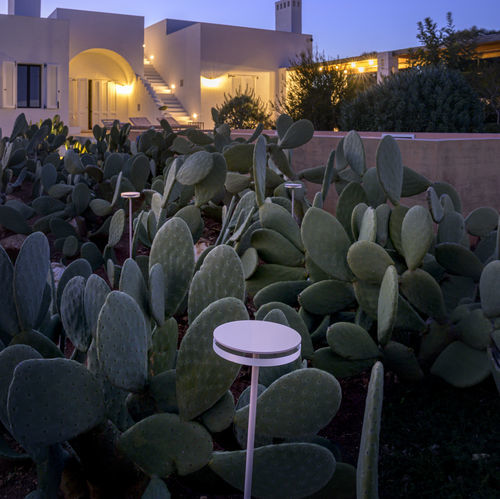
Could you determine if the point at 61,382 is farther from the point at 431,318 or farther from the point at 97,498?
the point at 431,318

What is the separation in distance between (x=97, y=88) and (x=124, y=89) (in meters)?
1.00

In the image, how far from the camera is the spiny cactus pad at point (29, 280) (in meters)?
1.55

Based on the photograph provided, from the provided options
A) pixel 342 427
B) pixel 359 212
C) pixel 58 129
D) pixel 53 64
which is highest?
pixel 53 64

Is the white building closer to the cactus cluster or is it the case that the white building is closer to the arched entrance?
the arched entrance

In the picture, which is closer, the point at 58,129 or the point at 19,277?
the point at 19,277

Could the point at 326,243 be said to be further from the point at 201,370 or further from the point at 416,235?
the point at 201,370

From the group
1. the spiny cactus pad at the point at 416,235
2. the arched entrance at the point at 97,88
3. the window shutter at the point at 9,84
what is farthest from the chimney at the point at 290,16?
the spiny cactus pad at the point at 416,235

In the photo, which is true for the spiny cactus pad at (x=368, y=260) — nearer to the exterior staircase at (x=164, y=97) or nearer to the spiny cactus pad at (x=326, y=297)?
the spiny cactus pad at (x=326, y=297)

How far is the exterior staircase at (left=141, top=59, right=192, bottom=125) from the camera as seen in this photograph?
2278 centimetres

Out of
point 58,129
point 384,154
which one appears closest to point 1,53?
point 58,129

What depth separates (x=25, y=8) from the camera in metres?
21.0

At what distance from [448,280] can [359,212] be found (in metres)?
0.48

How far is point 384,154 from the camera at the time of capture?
103 inches

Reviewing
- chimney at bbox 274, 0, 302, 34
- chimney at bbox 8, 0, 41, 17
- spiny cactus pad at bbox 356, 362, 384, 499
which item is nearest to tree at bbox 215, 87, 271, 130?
chimney at bbox 8, 0, 41, 17
